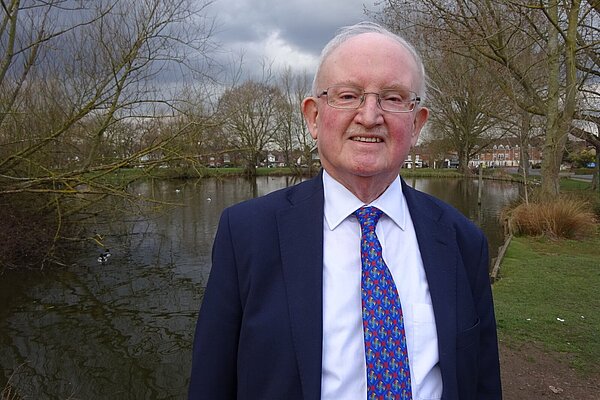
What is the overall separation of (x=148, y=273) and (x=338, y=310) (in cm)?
891

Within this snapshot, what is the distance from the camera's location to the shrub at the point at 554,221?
11.8 metres

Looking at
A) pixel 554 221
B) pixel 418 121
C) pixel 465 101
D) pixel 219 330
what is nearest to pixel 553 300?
pixel 554 221

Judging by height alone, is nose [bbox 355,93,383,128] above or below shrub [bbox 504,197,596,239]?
above

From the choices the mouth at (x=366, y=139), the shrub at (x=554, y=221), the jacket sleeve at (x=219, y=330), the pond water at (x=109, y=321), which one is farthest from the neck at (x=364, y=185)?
the shrub at (x=554, y=221)

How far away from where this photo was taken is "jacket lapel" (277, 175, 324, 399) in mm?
1309

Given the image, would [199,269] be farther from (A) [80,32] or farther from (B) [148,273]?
(A) [80,32]

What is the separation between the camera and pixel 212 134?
962 centimetres

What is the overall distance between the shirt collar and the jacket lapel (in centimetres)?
3

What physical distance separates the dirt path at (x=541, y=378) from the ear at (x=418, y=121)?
11.3ft

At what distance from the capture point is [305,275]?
4.58ft

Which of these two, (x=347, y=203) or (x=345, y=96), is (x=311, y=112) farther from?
(x=347, y=203)

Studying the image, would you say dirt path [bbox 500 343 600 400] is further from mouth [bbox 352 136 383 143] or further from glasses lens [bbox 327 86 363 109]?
glasses lens [bbox 327 86 363 109]

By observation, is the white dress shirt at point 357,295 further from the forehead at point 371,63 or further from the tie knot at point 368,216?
the forehead at point 371,63

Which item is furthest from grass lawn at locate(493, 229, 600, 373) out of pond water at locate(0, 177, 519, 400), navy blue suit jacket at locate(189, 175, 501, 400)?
navy blue suit jacket at locate(189, 175, 501, 400)
